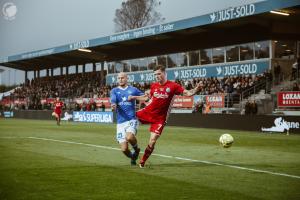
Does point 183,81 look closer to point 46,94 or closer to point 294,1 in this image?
point 294,1

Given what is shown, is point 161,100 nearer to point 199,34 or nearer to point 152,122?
point 152,122

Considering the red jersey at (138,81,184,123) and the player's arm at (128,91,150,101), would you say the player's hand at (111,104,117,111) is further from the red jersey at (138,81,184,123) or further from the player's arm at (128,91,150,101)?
the red jersey at (138,81,184,123)

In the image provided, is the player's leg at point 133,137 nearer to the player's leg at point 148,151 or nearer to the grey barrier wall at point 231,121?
the player's leg at point 148,151

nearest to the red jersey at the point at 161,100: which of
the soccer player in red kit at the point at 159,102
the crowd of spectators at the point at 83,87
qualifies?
the soccer player in red kit at the point at 159,102

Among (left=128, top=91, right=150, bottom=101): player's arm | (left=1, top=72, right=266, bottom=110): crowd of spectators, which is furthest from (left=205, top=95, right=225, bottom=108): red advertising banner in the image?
(left=128, top=91, right=150, bottom=101): player's arm

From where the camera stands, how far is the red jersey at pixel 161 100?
39.5ft

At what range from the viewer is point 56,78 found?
7256 centimetres

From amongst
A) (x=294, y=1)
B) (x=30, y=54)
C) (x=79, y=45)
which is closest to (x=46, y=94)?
(x=30, y=54)

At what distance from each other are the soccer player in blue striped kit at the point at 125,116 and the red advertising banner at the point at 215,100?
71.7ft

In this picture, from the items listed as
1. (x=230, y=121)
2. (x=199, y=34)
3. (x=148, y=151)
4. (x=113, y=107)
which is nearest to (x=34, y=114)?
(x=199, y=34)

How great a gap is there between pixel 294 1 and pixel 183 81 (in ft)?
48.6

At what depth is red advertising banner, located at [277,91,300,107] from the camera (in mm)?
28031

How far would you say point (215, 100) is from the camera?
1352 inches

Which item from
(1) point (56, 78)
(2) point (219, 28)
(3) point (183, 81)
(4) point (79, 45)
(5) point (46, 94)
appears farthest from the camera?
(1) point (56, 78)
